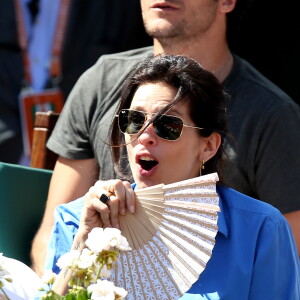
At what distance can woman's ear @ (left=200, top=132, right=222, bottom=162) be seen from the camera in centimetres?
264

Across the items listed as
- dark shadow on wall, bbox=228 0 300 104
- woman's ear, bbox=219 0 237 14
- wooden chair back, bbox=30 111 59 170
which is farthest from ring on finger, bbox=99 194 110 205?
dark shadow on wall, bbox=228 0 300 104

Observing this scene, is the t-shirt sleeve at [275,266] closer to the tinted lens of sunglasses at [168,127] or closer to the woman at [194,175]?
the woman at [194,175]

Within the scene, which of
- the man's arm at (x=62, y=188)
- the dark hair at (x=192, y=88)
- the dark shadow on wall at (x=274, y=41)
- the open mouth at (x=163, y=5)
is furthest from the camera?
the dark shadow on wall at (x=274, y=41)

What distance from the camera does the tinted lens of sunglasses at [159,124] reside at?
8.17 ft

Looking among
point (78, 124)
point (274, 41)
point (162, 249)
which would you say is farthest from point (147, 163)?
point (274, 41)

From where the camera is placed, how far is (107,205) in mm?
2279

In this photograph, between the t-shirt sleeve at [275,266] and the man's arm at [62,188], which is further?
the man's arm at [62,188]

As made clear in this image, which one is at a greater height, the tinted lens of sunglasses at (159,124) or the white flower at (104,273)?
the tinted lens of sunglasses at (159,124)

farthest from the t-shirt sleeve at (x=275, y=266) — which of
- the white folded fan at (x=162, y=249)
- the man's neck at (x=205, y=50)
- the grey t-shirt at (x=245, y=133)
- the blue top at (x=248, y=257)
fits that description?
the man's neck at (x=205, y=50)

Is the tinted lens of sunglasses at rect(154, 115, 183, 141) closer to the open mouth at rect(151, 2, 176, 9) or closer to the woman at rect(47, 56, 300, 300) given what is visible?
the woman at rect(47, 56, 300, 300)

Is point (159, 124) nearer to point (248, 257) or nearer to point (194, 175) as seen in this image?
point (194, 175)

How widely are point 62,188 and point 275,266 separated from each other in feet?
3.58

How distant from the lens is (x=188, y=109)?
2586mm

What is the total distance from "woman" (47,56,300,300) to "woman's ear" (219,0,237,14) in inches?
39.2
